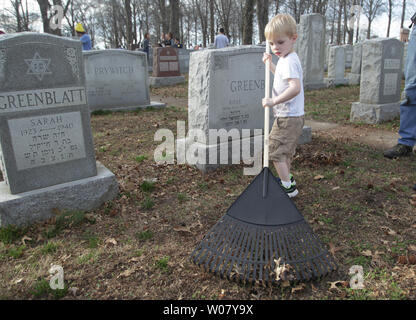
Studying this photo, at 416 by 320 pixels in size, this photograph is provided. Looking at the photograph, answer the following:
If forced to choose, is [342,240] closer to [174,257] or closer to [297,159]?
[174,257]

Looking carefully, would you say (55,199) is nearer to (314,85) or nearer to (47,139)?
(47,139)

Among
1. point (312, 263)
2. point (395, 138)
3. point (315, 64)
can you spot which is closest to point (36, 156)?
point (312, 263)

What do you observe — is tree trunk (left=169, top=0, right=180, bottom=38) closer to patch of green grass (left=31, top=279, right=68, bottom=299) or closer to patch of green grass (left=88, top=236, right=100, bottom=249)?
patch of green grass (left=88, top=236, right=100, bottom=249)

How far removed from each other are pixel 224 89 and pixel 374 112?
155 inches

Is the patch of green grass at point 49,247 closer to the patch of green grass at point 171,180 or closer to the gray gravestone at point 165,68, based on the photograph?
the patch of green grass at point 171,180

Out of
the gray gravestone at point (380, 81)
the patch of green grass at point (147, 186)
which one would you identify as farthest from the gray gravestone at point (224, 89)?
the gray gravestone at point (380, 81)

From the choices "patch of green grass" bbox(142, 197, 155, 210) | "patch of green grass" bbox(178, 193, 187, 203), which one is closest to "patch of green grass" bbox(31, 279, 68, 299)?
"patch of green grass" bbox(142, 197, 155, 210)

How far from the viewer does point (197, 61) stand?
4160 millimetres

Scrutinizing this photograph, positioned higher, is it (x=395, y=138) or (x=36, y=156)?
(x=36, y=156)

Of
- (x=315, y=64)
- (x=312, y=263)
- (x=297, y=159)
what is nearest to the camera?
(x=312, y=263)

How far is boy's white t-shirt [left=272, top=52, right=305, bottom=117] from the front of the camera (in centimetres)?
275

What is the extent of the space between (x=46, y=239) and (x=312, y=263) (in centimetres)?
220

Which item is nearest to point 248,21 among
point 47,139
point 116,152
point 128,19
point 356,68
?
point 356,68

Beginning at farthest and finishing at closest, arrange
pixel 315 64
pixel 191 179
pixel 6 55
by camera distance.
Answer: pixel 315 64 → pixel 191 179 → pixel 6 55
